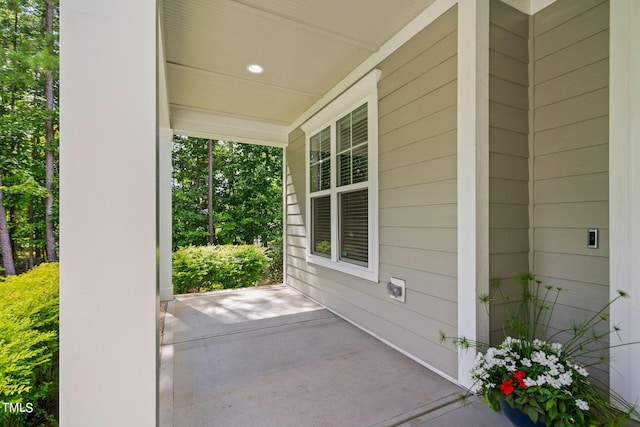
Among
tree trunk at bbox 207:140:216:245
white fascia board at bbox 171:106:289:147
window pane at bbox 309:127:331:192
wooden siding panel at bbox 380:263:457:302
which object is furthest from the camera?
tree trunk at bbox 207:140:216:245

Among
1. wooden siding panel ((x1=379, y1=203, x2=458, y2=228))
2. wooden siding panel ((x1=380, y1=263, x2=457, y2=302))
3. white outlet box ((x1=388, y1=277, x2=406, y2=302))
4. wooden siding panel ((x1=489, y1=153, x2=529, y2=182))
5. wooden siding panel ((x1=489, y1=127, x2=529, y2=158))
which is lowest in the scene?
white outlet box ((x1=388, y1=277, x2=406, y2=302))

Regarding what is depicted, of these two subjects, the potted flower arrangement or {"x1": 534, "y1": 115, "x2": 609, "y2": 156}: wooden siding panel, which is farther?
{"x1": 534, "y1": 115, "x2": 609, "y2": 156}: wooden siding panel

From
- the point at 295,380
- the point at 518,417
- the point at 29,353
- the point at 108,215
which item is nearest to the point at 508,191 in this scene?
the point at 518,417

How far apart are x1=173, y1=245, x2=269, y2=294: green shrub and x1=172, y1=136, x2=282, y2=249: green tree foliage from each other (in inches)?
122

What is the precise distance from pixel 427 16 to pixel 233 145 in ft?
30.7

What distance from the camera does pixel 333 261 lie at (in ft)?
12.7

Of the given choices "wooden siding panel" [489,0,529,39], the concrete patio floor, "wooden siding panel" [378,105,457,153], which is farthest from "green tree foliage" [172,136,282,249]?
"wooden siding panel" [489,0,529,39]

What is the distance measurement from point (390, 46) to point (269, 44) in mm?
1210

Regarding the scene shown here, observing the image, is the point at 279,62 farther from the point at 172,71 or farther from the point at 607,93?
the point at 607,93

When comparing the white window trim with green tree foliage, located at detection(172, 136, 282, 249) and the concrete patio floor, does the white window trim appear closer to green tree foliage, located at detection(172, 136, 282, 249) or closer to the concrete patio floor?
the concrete patio floor

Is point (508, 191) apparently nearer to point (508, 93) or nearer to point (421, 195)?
point (421, 195)

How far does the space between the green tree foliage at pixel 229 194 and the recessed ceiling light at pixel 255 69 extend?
6.44 metres

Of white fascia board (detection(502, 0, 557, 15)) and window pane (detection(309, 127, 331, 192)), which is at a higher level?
white fascia board (detection(502, 0, 557, 15))

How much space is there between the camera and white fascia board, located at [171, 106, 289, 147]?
15.1 ft
